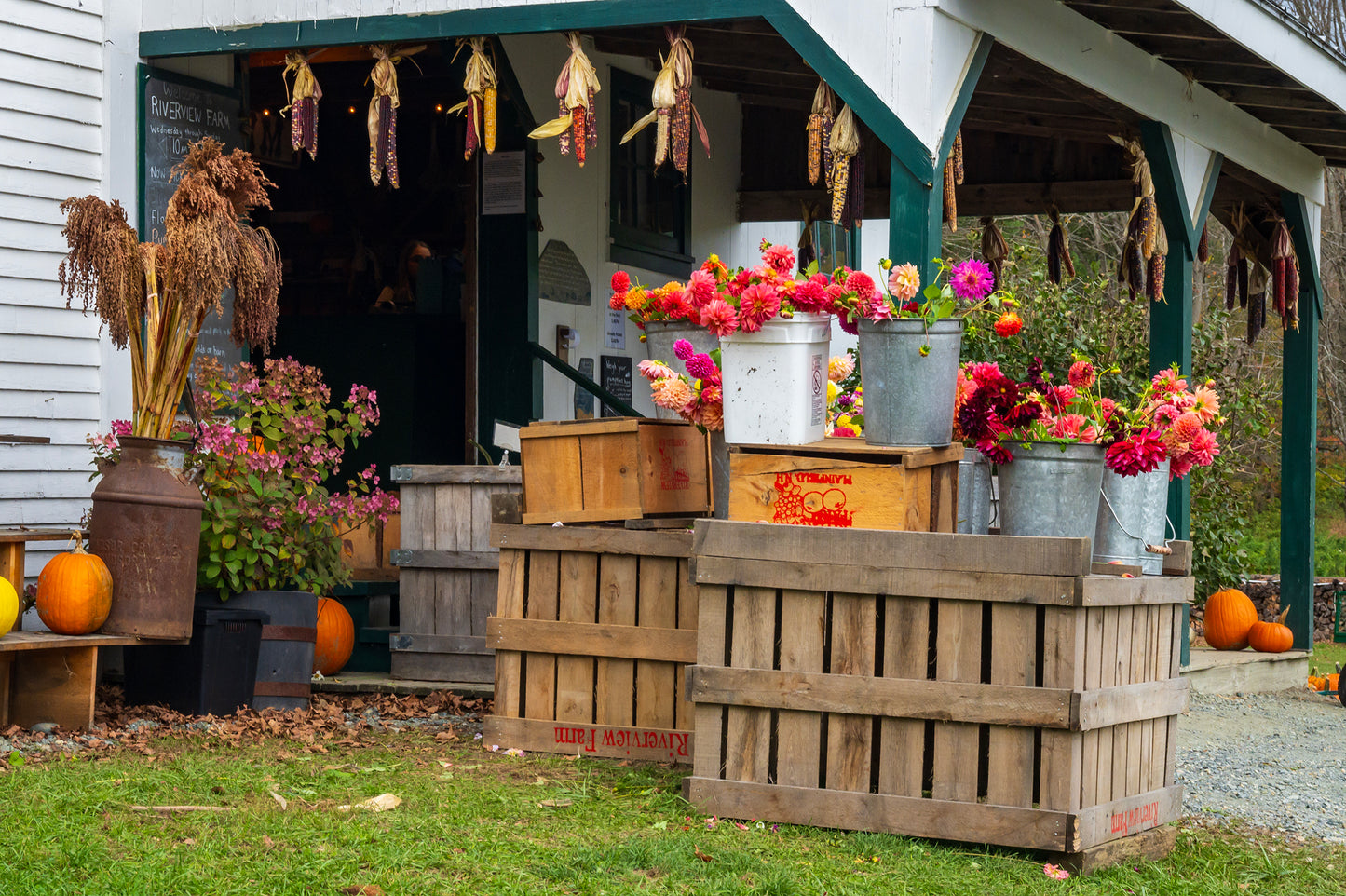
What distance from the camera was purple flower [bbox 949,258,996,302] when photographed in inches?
193

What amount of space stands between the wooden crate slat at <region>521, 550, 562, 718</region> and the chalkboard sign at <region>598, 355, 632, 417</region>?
3710 mm

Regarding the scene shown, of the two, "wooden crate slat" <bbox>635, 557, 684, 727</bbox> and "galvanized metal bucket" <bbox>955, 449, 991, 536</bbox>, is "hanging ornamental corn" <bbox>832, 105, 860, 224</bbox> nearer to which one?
"galvanized metal bucket" <bbox>955, 449, 991, 536</bbox>

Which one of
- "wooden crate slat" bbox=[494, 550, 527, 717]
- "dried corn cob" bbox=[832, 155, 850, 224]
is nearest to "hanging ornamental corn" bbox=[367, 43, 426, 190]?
"wooden crate slat" bbox=[494, 550, 527, 717]

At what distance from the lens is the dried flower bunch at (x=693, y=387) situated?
540 cm

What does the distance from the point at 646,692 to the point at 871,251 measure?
7735 mm

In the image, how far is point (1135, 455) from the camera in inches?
193

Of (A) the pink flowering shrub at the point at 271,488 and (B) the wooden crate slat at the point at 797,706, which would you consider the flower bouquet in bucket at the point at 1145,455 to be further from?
(A) the pink flowering shrub at the point at 271,488

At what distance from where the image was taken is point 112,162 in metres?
7.05

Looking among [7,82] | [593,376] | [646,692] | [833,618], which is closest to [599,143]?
[593,376]

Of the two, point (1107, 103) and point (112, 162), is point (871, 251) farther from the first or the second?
point (112, 162)

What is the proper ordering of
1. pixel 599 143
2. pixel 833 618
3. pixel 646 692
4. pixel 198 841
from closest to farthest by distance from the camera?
pixel 198 841, pixel 833 618, pixel 646 692, pixel 599 143

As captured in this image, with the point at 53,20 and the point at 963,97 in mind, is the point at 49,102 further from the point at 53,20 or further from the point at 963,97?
the point at 963,97

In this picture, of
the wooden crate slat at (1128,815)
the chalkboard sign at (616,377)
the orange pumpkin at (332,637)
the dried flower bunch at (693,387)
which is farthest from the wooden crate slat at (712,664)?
the chalkboard sign at (616,377)

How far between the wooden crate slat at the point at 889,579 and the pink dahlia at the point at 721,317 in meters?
0.78
